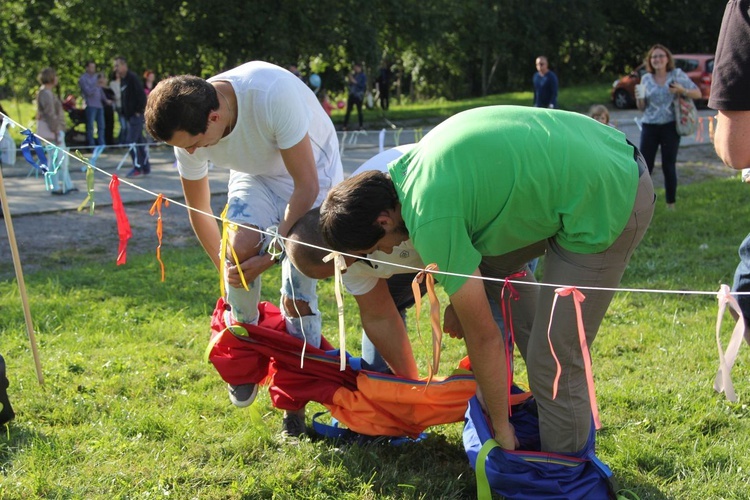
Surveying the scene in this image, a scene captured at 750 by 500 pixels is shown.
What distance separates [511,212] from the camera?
8.77 feet

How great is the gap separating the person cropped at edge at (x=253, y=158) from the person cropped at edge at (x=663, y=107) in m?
5.62

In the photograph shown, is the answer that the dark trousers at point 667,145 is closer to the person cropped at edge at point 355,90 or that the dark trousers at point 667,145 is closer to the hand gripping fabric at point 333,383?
the hand gripping fabric at point 333,383

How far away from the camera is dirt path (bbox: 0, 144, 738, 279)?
749cm

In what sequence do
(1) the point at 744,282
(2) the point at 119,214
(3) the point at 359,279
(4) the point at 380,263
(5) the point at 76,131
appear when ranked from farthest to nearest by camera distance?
(5) the point at 76,131 < (2) the point at 119,214 < (3) the point at 359,279 < (4) the point at 380,263 < (1) the point at 744,282

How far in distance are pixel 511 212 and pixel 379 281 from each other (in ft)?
2.83

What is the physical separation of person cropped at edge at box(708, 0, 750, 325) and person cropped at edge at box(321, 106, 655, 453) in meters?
0.41

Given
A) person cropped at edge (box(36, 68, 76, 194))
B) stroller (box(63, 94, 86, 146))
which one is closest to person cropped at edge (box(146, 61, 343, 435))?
person cropped at edge (box(36, 68, 76, 194))

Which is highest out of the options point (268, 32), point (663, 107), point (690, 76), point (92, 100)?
point (268, 32)

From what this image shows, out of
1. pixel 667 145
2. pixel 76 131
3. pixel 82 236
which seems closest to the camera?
pixel 82 236

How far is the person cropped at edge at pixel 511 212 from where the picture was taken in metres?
2.56

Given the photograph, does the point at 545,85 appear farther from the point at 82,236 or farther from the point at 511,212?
the point at 511,212

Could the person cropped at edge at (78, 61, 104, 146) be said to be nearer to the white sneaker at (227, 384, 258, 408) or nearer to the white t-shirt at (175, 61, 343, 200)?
the white t-shirt at (175, 61, 343, 200)

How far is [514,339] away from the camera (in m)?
3.66

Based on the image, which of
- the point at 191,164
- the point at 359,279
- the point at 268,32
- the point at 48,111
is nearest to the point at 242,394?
the point at 359,279
